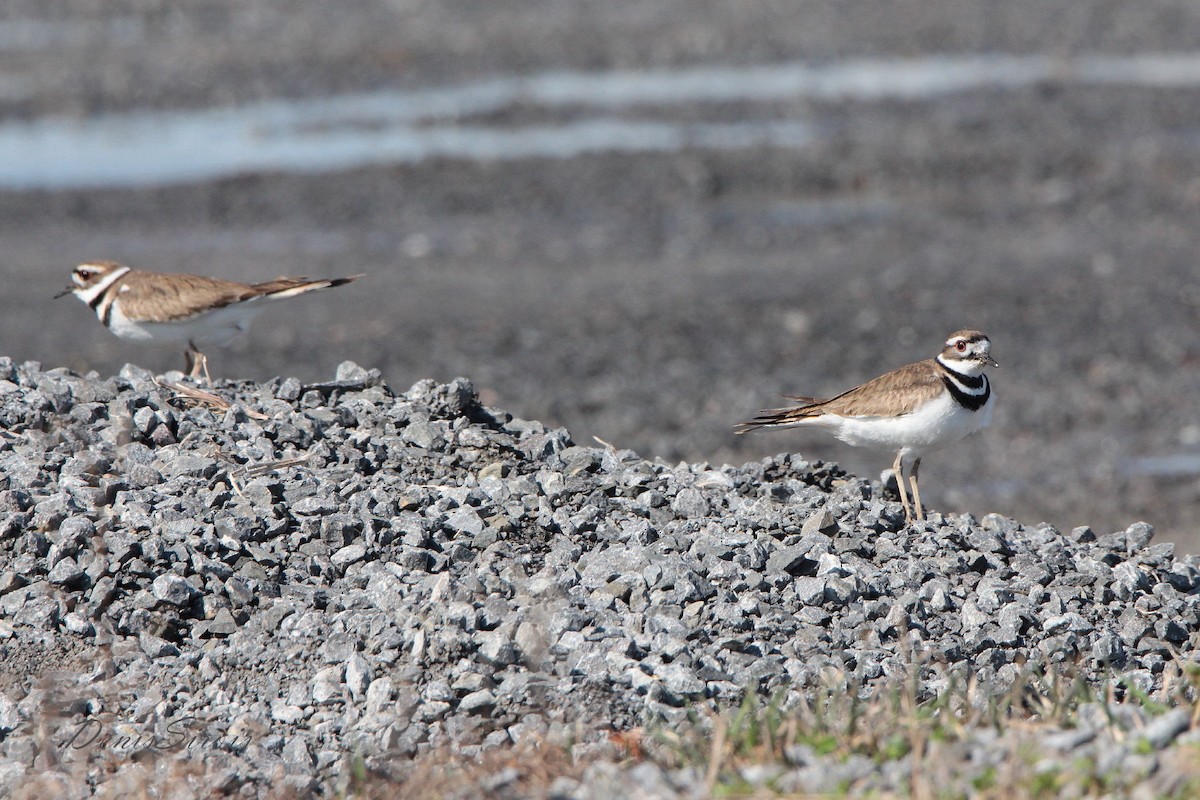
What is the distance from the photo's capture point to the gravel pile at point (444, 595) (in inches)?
185

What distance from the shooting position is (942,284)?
47.6 ft

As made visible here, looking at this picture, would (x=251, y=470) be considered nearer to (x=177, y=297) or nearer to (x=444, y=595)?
(x=444, y=595)

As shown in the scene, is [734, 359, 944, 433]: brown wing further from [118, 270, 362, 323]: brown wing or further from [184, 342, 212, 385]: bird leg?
[184, 342, 212, 385]: bird leg

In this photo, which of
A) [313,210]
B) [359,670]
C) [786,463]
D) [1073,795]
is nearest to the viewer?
[1073,795]

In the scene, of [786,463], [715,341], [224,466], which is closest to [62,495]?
[224,466]

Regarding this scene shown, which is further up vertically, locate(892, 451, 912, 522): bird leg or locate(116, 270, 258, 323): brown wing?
locate(116, 270, 258, 323): brown wing

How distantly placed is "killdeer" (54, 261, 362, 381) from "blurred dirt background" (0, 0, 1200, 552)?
3356mm

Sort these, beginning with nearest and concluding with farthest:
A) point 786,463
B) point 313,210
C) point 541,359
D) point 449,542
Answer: point 449,542, point 786,463, point 541,359, point 313,210

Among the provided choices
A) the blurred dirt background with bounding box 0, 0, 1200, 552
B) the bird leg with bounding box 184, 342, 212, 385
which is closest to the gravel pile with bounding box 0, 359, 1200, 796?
the bird leg with bounding box 184, 342, 212, 385

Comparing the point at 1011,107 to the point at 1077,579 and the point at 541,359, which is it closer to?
the point at 541,359

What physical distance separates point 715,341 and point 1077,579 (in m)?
7.39

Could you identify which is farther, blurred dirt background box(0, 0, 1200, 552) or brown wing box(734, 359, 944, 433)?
blurred dirt background box(0, 0, 1200, 552)

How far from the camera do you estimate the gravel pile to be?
4.71 metres

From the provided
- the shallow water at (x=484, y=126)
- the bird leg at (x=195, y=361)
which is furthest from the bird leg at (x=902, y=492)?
the shallow water at (x=484, y=126)
